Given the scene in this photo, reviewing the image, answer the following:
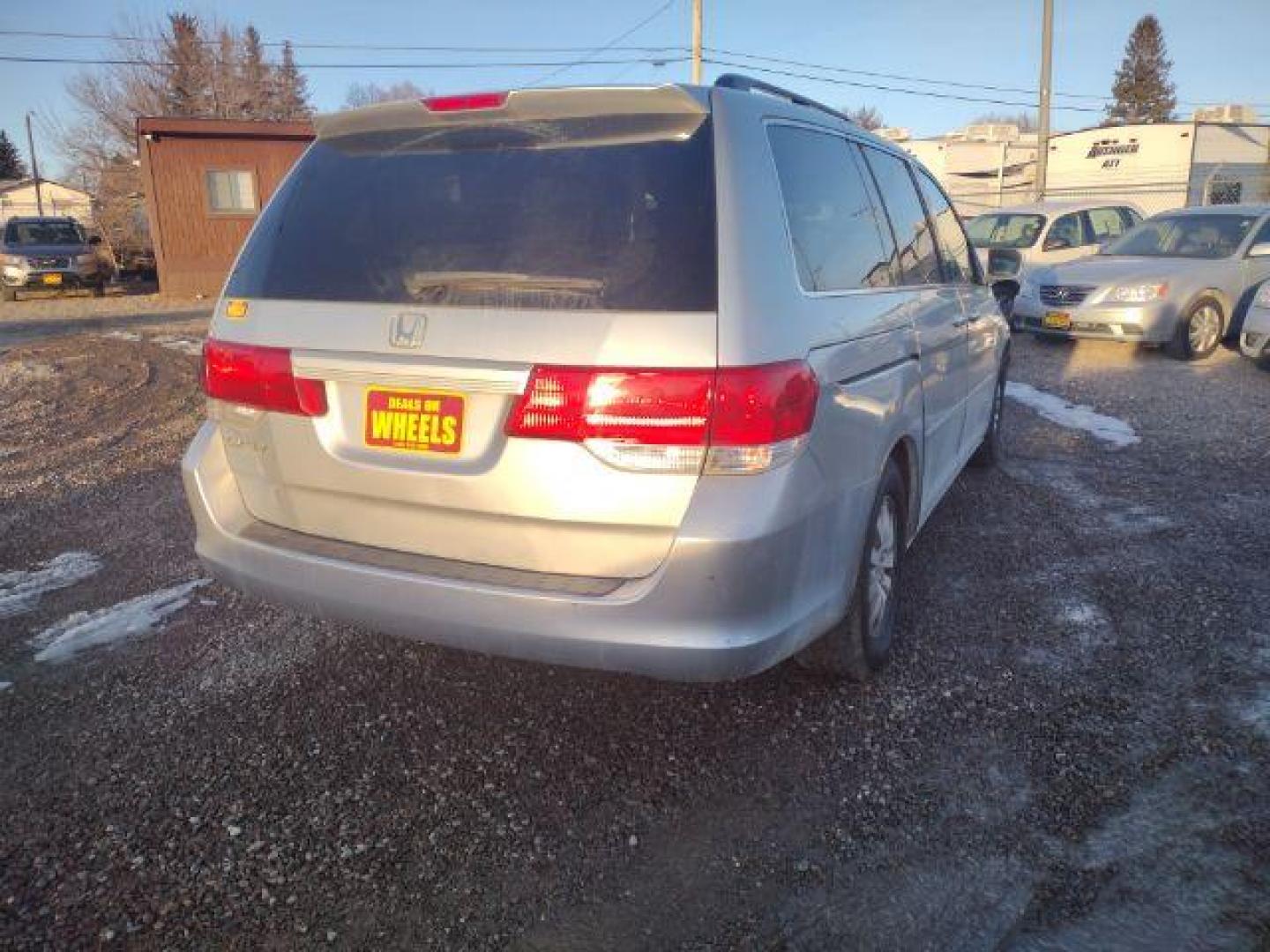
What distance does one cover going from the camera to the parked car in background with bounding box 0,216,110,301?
20.9m

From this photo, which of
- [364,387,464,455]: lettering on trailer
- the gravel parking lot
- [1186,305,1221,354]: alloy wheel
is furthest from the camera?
[1186,305,1221,354]: alloy wheel

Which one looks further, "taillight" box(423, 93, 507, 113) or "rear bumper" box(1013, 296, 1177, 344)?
"rear bumper" box(1013, 296, 1177, 344)

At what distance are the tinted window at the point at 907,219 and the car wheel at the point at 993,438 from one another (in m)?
1.81

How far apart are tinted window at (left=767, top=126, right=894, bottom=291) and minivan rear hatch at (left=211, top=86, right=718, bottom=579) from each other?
36cm

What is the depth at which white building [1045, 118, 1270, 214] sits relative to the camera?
107ft

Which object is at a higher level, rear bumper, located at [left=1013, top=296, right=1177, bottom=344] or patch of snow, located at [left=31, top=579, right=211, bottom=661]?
rear bumper, located at [left=1013, top=296, right=1177, bottom=344]

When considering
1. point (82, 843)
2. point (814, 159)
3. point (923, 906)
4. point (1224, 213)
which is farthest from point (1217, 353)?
point (82, 843)

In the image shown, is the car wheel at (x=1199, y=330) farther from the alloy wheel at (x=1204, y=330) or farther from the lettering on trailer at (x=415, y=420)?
the lettering on trailer at (x=415, y=420)

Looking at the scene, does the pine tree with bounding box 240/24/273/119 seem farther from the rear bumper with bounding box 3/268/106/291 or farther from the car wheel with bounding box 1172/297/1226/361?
the car wheel with bounding box 1172/297/1226/361

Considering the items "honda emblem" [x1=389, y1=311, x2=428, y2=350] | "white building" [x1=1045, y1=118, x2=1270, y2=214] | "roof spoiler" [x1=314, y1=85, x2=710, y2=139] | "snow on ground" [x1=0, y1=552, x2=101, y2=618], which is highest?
"white building" [x1=1045, y1=118, x2=1270, y2=214]

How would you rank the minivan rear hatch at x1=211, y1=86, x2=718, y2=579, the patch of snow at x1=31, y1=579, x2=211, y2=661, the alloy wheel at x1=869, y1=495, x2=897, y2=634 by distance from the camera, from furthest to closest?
the patch of snow at x1=31, y1=579, x2=211, y2=661
the alloy wheel at x1=869, y1=495, x2=897, y2=634
the minivan rear hatch at x1=211, y1=86, x2=718, y2=579

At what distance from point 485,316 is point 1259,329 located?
9.51 metres

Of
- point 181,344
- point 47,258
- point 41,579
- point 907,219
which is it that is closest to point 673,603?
point 907,219

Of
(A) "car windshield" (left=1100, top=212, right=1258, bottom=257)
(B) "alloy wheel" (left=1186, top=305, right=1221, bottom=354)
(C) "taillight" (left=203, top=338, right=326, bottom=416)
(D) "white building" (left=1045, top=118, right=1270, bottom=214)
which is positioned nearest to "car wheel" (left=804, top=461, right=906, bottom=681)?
(C) "taillight" (left=203, top=338, right=326, bottom=416)
